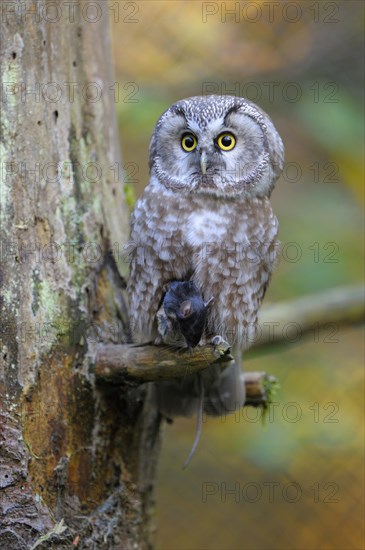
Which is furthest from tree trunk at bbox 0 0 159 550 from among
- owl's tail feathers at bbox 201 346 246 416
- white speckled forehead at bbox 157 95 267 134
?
white speckled forehead at bbox 157 95 267 134

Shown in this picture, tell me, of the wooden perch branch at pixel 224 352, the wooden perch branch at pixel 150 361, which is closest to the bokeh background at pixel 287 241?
the wooden perch branch at pixel 224 352

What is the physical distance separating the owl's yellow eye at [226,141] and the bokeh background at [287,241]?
78 centimetres

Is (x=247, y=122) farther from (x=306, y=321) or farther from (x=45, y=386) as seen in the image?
(x=45, y=386)

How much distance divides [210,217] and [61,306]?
0.70 m

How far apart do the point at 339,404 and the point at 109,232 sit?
2.16 metres

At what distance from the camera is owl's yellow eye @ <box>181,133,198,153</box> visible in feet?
10.1

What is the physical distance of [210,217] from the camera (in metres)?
3.02

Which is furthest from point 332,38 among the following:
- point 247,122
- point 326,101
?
point 247,122

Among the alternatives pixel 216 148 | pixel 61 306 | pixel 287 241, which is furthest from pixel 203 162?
pixel 287 241

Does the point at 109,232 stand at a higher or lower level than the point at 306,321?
higher

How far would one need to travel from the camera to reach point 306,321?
3.44m

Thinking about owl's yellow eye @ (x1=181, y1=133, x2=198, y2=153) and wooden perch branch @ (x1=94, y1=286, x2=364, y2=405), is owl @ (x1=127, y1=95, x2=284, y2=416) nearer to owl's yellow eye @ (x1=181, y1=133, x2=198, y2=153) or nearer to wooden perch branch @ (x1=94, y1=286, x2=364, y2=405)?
owl's yellow eye @ (x1=181, y1=133, x2=198, y2=153)

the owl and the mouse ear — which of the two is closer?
the mouse ear

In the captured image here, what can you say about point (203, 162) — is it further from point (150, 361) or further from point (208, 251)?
point (150, 361)
